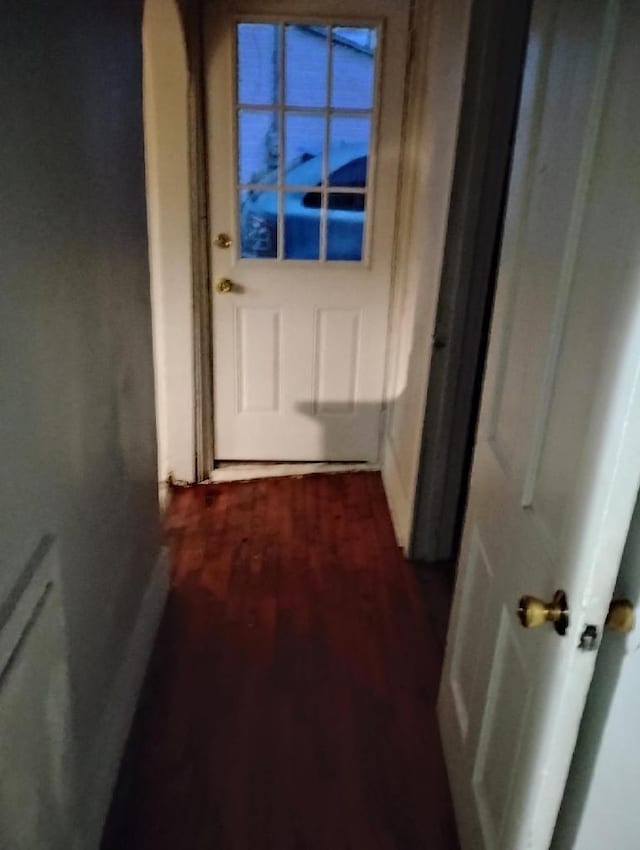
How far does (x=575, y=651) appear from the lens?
1.00 meters

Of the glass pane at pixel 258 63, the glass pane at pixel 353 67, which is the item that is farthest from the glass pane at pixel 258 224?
the glass pane at pixel 353 67

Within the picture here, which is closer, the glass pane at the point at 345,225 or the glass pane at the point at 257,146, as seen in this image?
the glass pane at the point at 257,146

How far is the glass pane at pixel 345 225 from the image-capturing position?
298 cm

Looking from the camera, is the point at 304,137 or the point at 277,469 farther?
the point at 277,469

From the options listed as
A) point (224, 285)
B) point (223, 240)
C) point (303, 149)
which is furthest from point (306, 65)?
point (224, 285)

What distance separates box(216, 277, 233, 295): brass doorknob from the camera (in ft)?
9.91

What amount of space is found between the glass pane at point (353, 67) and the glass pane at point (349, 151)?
0.21 feet

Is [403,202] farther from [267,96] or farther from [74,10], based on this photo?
[74,10]

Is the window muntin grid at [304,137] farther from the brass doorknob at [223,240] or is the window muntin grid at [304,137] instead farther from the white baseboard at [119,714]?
the white baseboard at [119,714]

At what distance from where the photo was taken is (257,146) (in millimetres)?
2875

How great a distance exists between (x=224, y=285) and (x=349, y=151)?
0.74 m

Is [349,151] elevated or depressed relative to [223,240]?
elevated

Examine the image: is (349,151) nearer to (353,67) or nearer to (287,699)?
(353,67)

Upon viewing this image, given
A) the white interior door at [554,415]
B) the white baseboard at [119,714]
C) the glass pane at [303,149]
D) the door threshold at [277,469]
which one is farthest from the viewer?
the door threshold at [277,469]
